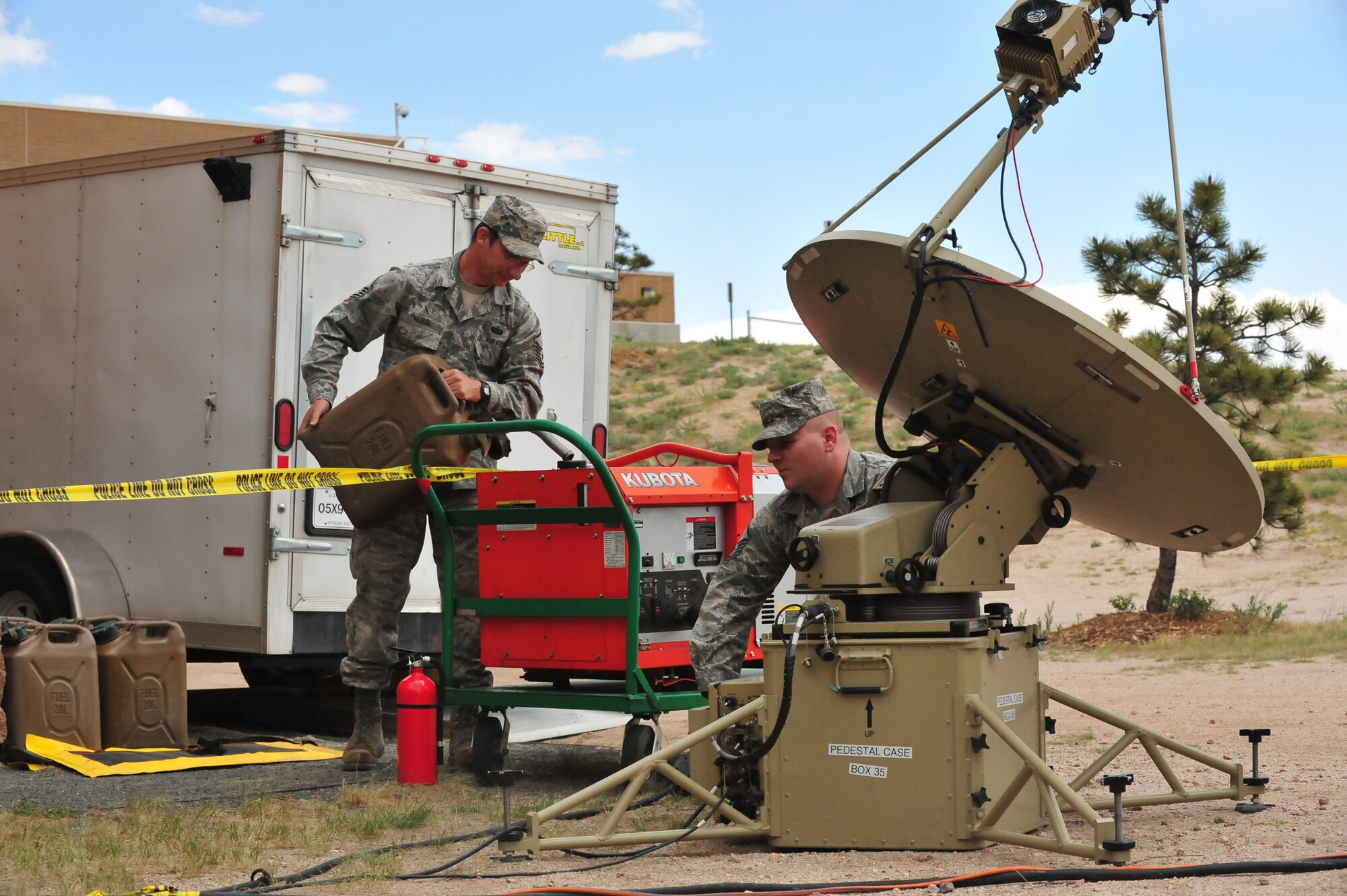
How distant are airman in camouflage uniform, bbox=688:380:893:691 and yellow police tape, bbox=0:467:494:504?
4.01 ft

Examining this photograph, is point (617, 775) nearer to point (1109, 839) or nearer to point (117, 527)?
point (1109, 839)

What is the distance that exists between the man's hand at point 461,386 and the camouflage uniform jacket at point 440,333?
144mm

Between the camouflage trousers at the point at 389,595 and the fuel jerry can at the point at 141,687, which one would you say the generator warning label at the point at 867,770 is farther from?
the fuel jerry can at the point at 141,687

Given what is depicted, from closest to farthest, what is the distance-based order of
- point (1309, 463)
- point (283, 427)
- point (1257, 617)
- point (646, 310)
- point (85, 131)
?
point (283, 427) → point (1309, 463) → point (1257, 617) → point (85, 131) → point (646, 310)

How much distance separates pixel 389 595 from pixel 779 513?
67.6 inches

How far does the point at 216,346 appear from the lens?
23.6 feet

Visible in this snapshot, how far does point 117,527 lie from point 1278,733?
19.0 feet

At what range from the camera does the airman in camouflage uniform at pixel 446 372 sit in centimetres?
576

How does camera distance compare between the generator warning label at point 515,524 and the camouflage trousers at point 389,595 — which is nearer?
the generator warning label at point 515,524

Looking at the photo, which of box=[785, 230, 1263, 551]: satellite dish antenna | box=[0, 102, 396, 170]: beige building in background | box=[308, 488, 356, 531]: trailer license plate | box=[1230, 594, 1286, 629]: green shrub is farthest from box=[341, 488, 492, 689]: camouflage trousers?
box=[0, 102, 396, 170]: beige building in background

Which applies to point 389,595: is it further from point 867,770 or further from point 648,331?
point 648,331

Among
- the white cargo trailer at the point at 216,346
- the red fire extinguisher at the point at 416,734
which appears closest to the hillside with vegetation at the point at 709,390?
the white cargo trailer at the point at 216,346

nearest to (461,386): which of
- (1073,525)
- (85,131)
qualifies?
(85,131)

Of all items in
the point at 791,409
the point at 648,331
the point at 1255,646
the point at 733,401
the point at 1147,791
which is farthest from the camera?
the point at 648,331
